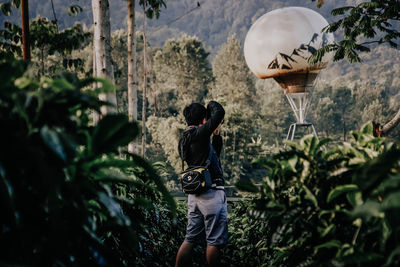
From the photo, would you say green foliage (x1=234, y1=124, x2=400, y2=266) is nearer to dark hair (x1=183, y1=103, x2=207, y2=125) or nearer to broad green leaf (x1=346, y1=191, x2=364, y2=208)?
broad green leaf (x1=346, y1=191, x2=364, y2=208)

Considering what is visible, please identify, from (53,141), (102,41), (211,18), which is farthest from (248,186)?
(211,18)

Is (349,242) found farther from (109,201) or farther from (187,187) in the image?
(187,187)

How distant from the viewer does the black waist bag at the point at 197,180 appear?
8.21ft

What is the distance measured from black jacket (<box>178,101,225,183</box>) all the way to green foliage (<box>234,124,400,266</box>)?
1341 millimetres

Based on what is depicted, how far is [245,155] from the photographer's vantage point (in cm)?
2597

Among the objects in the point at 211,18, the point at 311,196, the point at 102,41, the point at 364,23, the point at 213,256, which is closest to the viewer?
the point at 311,196

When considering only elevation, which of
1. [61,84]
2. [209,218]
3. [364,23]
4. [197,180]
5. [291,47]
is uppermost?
[364,23]

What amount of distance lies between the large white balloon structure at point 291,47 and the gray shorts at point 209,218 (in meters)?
2.27

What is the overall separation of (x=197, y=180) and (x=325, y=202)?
1497 millimetres

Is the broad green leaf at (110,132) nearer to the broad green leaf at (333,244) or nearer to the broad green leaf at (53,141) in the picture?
the broad green leaf at (53,141)

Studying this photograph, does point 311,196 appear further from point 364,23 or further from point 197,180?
point 364,23

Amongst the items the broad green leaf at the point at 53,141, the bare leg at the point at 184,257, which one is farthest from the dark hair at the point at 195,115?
the broad green leaf at the point at 53,141

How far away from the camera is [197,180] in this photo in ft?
8.23

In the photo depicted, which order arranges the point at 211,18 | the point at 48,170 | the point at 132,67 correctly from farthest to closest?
the point at 211,18, the point at 132,67, the point at 48,170
